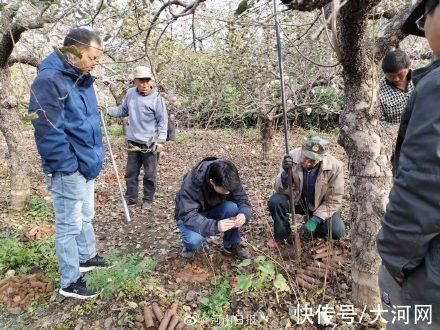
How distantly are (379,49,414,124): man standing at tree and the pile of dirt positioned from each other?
3588 mm

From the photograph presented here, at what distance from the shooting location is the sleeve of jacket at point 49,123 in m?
2.34

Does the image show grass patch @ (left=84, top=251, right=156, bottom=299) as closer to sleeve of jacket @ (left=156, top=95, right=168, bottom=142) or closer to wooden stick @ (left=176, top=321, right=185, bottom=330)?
wooden stick @ (left=176, top=321, right=185, bottom=330)

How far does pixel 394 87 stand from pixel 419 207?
2799 millimetres

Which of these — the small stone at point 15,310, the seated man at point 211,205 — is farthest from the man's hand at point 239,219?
the small stone at point 15,310

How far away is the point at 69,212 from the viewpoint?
2.64m

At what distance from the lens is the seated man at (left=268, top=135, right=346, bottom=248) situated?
3.10 meters

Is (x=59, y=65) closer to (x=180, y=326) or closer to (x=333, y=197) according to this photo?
(x=180, y=326)

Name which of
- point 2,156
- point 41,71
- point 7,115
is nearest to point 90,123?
point 41,71

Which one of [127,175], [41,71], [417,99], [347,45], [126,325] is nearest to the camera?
[417,99]

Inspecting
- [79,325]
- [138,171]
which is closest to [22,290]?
[79,325]

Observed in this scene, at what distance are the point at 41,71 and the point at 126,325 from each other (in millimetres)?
1920

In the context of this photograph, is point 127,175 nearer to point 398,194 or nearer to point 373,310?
point 373,310

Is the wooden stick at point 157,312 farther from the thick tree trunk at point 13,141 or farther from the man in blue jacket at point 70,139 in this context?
the thick tree trunk at point 13,141

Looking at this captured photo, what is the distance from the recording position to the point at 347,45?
208 centimetres
